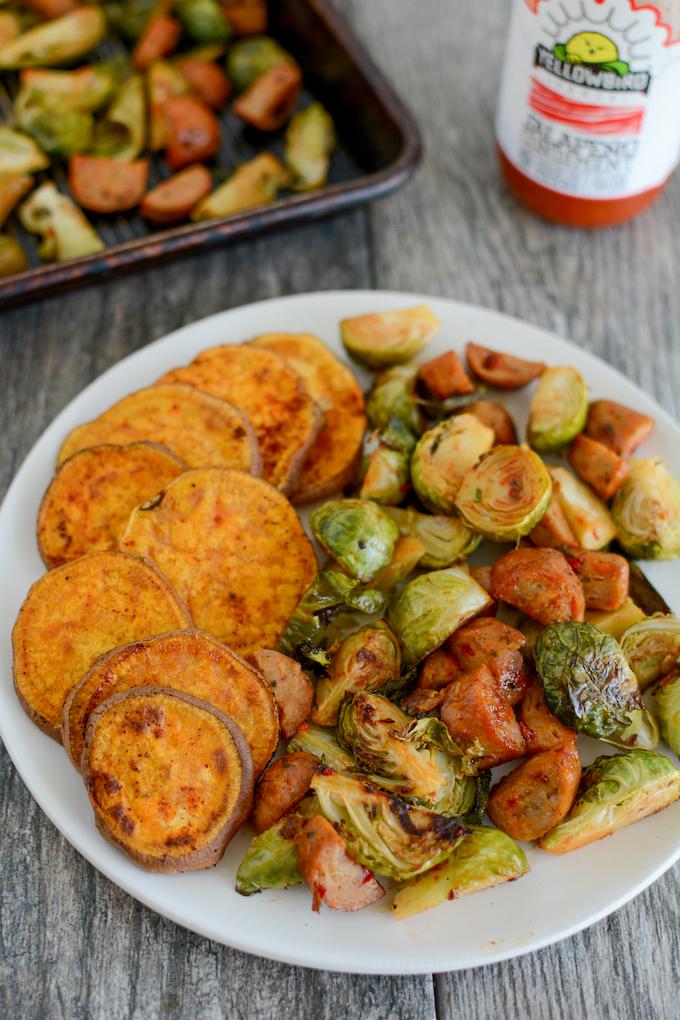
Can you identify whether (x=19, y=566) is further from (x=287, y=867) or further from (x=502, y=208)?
(x=502, y=208)

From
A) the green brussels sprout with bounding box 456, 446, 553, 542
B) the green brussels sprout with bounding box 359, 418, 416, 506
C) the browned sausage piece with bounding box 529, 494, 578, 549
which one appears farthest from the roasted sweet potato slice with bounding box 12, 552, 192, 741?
the browned sausage piece with bounding box 529, 494, 578, 549

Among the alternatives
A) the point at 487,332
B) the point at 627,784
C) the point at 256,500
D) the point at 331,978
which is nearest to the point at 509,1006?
the point at 331,978

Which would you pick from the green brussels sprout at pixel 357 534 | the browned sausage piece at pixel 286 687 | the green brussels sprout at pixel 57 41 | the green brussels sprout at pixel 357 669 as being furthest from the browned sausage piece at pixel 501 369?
the green brussels sprout at pixel 57 41

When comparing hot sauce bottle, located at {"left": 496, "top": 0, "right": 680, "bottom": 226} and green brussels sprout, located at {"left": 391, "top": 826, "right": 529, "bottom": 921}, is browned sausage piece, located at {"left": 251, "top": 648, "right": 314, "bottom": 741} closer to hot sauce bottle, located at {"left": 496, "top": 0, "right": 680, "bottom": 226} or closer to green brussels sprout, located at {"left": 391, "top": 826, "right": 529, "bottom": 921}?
green brussels sprout, located at {"left": 391, "top": 826, "right": 529, "bottom": 921}

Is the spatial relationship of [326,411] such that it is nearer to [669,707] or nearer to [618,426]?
[618,426]

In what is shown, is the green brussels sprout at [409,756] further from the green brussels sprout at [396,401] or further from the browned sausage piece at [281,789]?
the green brussels sprout at [396,401]
